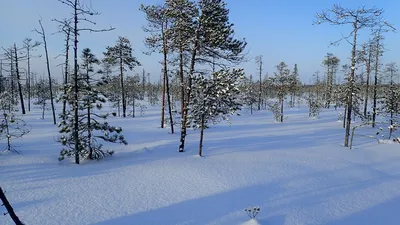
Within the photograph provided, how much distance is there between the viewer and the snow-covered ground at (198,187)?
6.14 meters

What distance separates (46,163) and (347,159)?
14.1m

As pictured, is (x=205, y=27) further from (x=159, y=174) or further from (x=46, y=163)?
(x=46, y=163)

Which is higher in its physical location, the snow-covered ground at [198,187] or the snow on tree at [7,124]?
the snow on tree at [7,124]

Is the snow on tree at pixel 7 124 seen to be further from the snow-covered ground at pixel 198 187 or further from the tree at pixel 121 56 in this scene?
the tree at pixel 121 56

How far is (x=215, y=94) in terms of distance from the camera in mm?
10719

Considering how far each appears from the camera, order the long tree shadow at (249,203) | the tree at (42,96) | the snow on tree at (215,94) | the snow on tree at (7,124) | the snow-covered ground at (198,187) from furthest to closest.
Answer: the tree at (42,96) → the snow on tree at (215,94) → the snow on tree at (7,124) → the snow-covered ground at (198,187) → the long tree shadow at (249,203)

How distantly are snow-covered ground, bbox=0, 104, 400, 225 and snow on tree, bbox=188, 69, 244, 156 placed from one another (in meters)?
2.17

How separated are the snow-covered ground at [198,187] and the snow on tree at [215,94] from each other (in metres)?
2.17

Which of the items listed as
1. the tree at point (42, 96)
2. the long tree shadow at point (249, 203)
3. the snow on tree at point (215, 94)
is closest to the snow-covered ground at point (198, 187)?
the long tree shadow at point (249, 203)

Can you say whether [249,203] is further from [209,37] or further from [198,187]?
[209,37]

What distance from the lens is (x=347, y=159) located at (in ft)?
41.4

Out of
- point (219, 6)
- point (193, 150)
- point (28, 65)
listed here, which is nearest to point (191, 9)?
point (219, 6)

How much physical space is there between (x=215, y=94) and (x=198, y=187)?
4389mm

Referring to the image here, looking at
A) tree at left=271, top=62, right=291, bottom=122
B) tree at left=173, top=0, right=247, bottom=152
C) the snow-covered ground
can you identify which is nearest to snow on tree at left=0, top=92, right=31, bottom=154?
the snow-covered ground
